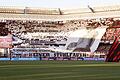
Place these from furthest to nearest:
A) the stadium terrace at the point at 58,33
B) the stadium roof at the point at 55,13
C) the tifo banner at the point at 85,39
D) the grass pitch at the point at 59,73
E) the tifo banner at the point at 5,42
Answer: the stadium roof at the point at 55,13 < the tifo banner at the point at 85,39 < the tifo banner at the point at 5,42 < the stadium terrace at the point at 58,33 < the grass pitch at the point at 59,73

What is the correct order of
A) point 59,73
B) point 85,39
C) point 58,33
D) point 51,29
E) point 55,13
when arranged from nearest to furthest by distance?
point 59,73 < point 85,39 < point 58,33 < point 51,29 < point 55,13

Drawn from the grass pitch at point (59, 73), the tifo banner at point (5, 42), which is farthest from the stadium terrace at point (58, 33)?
the grass pitch at point (59, 73)

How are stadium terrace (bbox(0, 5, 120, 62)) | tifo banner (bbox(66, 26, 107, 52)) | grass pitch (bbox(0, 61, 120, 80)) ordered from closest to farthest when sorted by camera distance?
grass pitch (bbox(0, 61, 120, 80)) < stadium terrace (bbox(0, 5, 120, 62)) < tifo banner (bbox(66, 26, 107, 52))

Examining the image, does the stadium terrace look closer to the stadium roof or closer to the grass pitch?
the stadium roof

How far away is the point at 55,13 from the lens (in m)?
70.1

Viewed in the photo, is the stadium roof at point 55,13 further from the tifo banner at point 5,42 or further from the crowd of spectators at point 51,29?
the tifo banner at point 5,42

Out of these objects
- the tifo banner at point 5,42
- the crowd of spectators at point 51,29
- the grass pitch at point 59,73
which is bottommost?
the tifo banner at point 5,42

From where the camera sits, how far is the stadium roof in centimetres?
6638

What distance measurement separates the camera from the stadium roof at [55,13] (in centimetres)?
6638

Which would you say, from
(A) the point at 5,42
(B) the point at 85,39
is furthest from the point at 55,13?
(A) the point at 5,42

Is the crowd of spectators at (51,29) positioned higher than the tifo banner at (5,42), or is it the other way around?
the crowd of spectators at (51,29)

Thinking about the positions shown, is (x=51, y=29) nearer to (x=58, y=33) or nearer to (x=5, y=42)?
(x=58, y=33)

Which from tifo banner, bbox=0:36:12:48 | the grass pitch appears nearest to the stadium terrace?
tifo banner, bbox=0:36:12:48

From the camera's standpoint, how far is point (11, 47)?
196 ft
